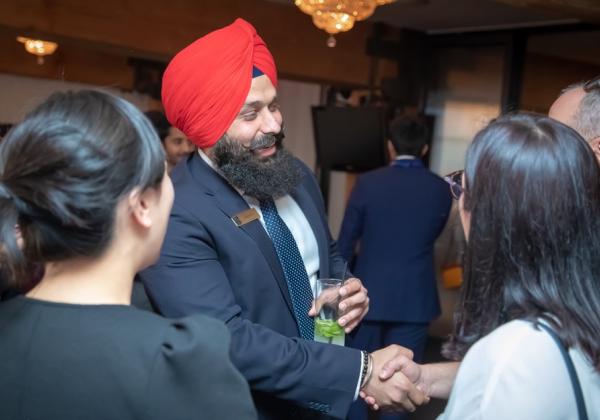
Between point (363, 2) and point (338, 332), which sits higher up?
point (363, 2)

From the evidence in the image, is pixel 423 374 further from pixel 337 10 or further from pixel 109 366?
pixel 337 10

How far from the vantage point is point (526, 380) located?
987 mm

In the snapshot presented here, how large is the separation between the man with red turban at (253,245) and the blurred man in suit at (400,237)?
1900mm

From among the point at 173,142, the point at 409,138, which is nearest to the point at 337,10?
the point at 409,138

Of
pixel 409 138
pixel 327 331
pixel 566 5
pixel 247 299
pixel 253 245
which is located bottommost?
pixel 409 138

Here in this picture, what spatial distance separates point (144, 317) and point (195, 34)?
367 cm

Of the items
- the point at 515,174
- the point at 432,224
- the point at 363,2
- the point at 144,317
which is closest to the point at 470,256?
the point at 515,174

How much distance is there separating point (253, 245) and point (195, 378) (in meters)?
0.77

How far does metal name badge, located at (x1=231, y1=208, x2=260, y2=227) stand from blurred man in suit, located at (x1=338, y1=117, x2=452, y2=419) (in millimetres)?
2245

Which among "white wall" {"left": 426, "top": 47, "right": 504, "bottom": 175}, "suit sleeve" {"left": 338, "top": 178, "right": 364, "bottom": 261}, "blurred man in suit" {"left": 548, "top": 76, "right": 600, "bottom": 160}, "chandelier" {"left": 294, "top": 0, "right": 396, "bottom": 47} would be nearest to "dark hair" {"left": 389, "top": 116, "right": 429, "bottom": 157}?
"suit sleeve" {"left": 338, "top": 178, "right": 364, "bottom": 261}

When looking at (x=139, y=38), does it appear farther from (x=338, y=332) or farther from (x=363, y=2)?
(x=338, y=332)

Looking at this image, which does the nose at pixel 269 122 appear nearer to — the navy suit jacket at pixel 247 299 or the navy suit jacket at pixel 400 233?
the navy suit jacket at pixel 247 299

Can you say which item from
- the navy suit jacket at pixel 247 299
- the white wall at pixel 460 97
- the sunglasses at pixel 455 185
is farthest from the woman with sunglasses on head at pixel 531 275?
the white wall at pixel 460 97

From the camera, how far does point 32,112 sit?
3.26 feet
